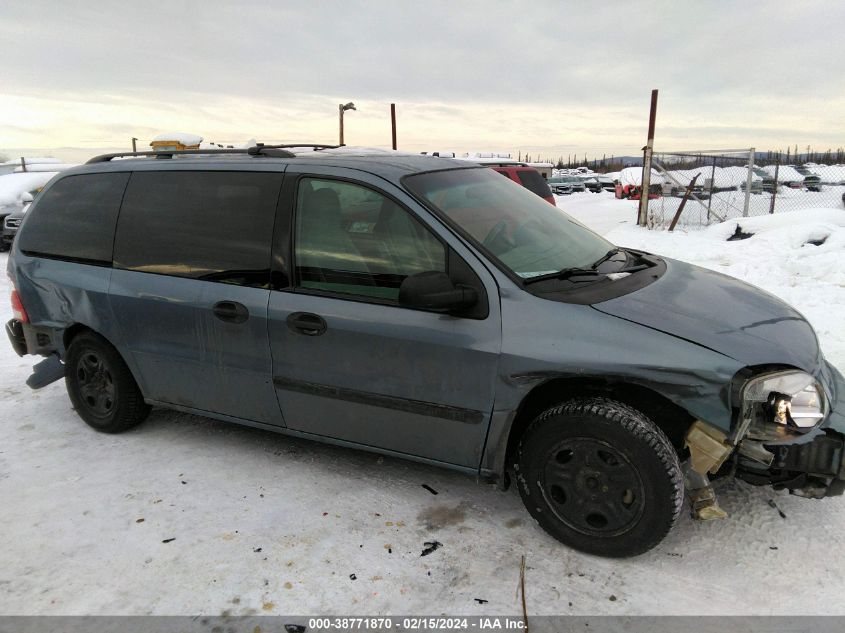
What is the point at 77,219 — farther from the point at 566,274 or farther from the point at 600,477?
the point at 600,477

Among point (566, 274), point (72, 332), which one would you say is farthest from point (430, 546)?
point (72, 332)

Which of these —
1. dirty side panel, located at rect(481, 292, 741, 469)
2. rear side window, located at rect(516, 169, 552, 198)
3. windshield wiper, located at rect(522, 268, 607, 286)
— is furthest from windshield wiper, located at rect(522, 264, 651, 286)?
rear side window, located at rect(516, 169, 552, 198)

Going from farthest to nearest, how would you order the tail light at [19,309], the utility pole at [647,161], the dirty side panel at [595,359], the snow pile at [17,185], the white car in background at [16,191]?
the utility pole at [647,161] < the snow pile at [17,185] < the white car in background at [16,191] < the tail light at [19,309] < the dirty side panel at [595,359]

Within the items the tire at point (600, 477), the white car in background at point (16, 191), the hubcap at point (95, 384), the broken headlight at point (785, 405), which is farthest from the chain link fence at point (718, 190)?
the white car in background at point (16, 191)

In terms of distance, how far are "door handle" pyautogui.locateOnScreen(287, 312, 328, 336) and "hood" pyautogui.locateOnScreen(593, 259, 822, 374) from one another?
4.41 ft

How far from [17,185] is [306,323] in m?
13.9

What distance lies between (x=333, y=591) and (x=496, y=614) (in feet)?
2.24

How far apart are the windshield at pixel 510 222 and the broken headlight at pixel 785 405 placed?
3.47 feet

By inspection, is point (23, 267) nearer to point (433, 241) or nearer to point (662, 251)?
point (433, 241)

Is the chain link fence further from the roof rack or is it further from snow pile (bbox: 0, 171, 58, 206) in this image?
snow pile (bbox: 0, 171, 58, 206)

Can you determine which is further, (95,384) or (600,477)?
(95,384)

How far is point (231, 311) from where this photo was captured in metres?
3.29

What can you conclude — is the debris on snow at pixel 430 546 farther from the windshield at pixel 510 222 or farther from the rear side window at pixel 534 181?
the rear side window at pixel 534 181

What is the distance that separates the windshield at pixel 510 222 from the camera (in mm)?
2980
